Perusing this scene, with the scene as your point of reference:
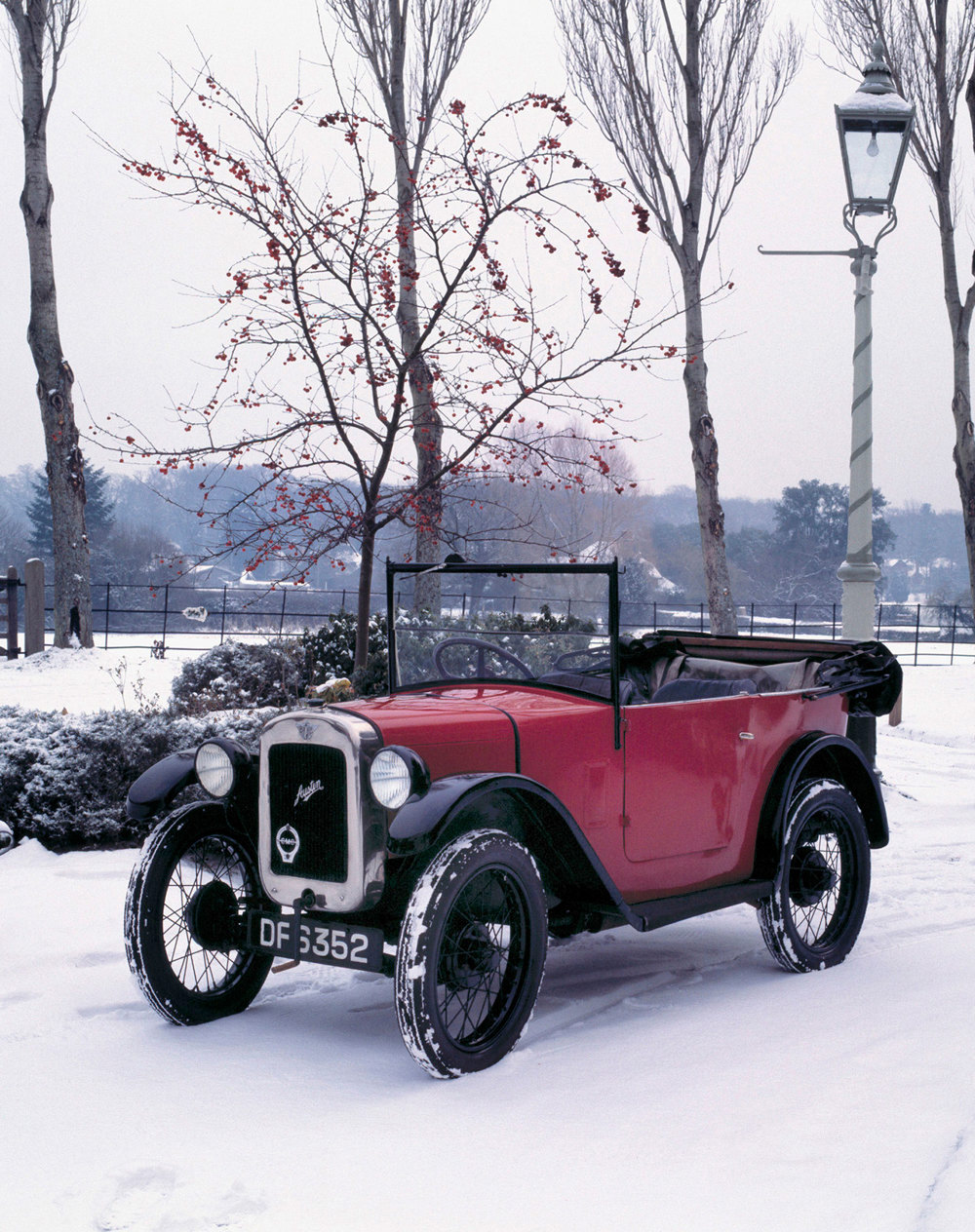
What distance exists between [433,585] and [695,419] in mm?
10758

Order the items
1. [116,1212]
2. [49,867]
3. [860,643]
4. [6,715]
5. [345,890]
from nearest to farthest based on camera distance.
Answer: [116,1212]
[345,890]
[860,643]
[49,867]
[6,715]

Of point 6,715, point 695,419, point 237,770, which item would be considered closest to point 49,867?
point 6,715

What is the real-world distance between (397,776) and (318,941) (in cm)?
Answer: 60

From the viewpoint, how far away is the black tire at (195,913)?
3934 mm

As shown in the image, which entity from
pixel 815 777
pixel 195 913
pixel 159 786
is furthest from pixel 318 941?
pixel 815 777

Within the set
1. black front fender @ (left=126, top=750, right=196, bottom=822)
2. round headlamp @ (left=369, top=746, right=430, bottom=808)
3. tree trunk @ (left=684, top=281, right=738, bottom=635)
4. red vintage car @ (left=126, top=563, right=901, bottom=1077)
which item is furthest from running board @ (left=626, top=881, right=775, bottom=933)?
tree trunk @ (left=684, top=281, right=738, bottom=635)

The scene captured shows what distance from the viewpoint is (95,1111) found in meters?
3.33

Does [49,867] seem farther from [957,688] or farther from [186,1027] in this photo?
[957,688]

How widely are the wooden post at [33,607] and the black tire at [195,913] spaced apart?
13.8 metres

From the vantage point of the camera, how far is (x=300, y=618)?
3128 centimetres

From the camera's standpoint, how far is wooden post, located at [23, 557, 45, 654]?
1717 centimetres

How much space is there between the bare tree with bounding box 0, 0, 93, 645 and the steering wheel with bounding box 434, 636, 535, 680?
41.6 ft

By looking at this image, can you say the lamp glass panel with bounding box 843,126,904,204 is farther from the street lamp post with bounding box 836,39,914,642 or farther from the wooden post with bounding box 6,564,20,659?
the wooden post with bounding box 6,564,20,659

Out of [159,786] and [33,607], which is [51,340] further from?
[159,786]
